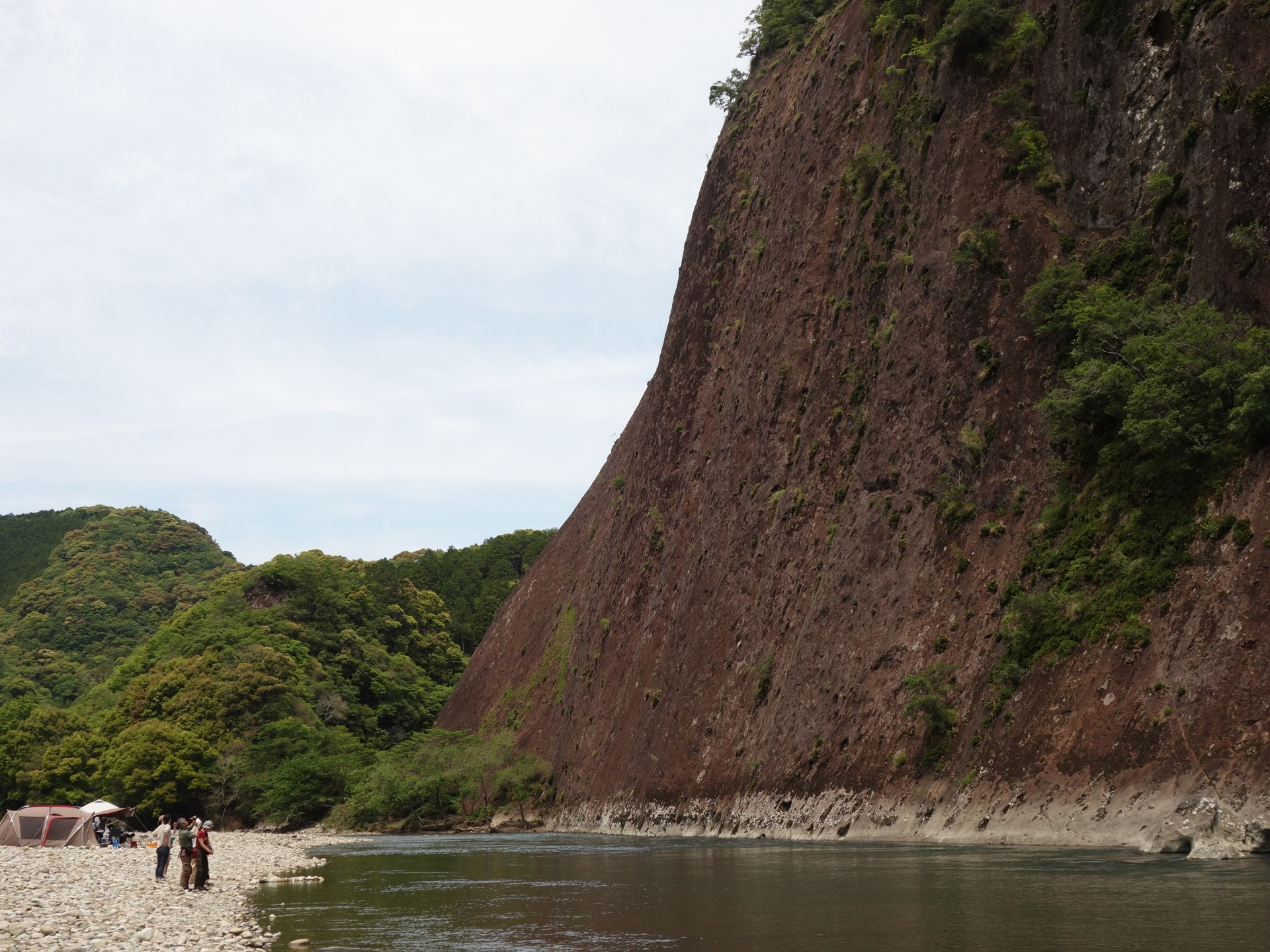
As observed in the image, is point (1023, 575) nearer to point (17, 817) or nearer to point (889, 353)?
point (889, 353)

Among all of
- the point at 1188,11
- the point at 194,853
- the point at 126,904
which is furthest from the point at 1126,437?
the point at 126,904

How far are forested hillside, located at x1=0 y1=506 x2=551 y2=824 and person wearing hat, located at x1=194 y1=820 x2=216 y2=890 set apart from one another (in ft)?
129

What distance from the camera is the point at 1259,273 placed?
2831cm

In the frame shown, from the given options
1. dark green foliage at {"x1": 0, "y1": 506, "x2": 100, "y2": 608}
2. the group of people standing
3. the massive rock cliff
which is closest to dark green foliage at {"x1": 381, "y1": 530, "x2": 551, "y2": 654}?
dark green foliage at {"x1": 0, "y1": 506, "x2": 100, "y2": 608}

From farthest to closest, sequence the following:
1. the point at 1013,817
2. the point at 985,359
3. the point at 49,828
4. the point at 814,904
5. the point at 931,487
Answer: the point at 49,828, the point at 931,487, the point at 985,359, the point at 1013,817, the point at 814,904

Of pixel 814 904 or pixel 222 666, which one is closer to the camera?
pixel 814 904

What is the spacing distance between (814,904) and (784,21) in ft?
193

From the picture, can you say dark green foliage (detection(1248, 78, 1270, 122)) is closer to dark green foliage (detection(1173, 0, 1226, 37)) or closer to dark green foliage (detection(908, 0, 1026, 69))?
dark green foliage (detection(1173, 0, 1226, 37))

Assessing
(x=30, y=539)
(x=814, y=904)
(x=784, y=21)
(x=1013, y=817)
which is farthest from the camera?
(x=30, y=539)

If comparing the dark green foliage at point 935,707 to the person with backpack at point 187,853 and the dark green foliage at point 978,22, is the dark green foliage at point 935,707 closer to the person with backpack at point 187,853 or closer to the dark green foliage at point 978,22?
the person with backpack at point 187,853

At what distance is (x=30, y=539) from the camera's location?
155 metres

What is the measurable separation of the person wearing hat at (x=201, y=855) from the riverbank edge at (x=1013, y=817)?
1684cm

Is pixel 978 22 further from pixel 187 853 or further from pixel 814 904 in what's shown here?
pixel 187 853

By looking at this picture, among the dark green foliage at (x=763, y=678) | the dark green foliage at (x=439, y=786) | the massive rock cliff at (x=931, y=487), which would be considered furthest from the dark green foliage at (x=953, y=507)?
the dark green foliage at (x=439, y=786)
